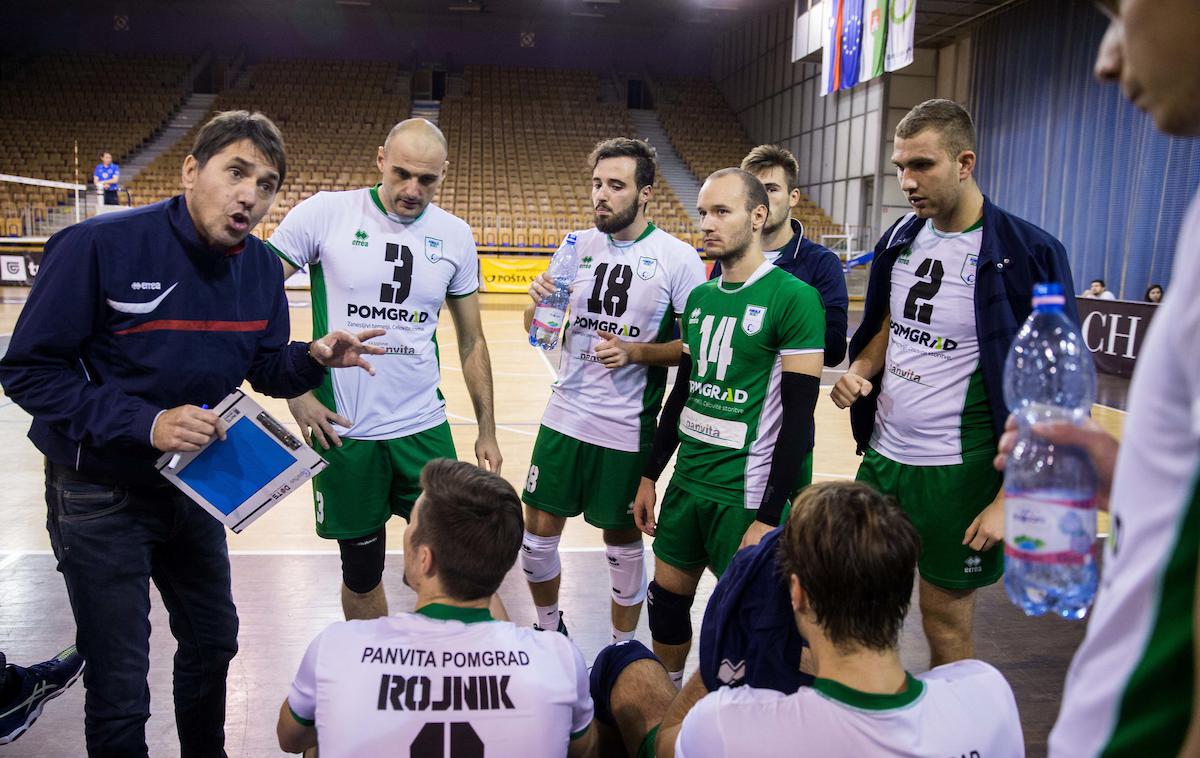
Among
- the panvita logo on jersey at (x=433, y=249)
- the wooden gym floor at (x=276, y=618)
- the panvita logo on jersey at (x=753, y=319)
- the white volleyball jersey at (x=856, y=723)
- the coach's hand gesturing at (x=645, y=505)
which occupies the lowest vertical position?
the wooden gym floor at (x=276, y=618)

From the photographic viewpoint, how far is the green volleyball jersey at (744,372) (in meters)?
3.12

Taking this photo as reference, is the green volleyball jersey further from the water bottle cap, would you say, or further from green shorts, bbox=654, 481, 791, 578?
the water bottle cap

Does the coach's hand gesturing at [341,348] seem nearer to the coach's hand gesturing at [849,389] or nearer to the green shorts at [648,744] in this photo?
the green shorts at [648,744]

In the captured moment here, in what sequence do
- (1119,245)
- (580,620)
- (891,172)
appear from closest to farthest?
1. (580,620)
2. (1119,245)
3. (891,172)

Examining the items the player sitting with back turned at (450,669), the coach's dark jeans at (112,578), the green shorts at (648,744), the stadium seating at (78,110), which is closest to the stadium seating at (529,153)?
the stadium seating at (78,110)

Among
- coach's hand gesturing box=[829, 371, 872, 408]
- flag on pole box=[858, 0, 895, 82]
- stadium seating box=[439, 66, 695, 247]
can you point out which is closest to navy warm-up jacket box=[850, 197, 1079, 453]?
coach's hand gesturing box=[829, 371, 872, 408]

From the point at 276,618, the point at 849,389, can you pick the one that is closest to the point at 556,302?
the point at 849,389

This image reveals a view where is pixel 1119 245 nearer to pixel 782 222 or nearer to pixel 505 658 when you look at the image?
pixel 782 222

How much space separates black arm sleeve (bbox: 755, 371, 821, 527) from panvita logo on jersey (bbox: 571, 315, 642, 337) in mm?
1014

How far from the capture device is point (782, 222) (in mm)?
4301

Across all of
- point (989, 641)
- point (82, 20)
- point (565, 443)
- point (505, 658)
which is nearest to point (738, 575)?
point (505, 658)

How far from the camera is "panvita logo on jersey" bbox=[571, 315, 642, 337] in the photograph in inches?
155

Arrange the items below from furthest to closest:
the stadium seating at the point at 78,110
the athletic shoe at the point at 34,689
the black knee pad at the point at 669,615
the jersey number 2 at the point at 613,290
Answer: the stadium seating at the point at 78,110 < the jersey number 2 at the point at 613,290 < the black knee pad at the point at 669,615 < the athletic shoe at the point at 34,689

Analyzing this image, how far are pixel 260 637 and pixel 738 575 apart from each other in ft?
8.90
